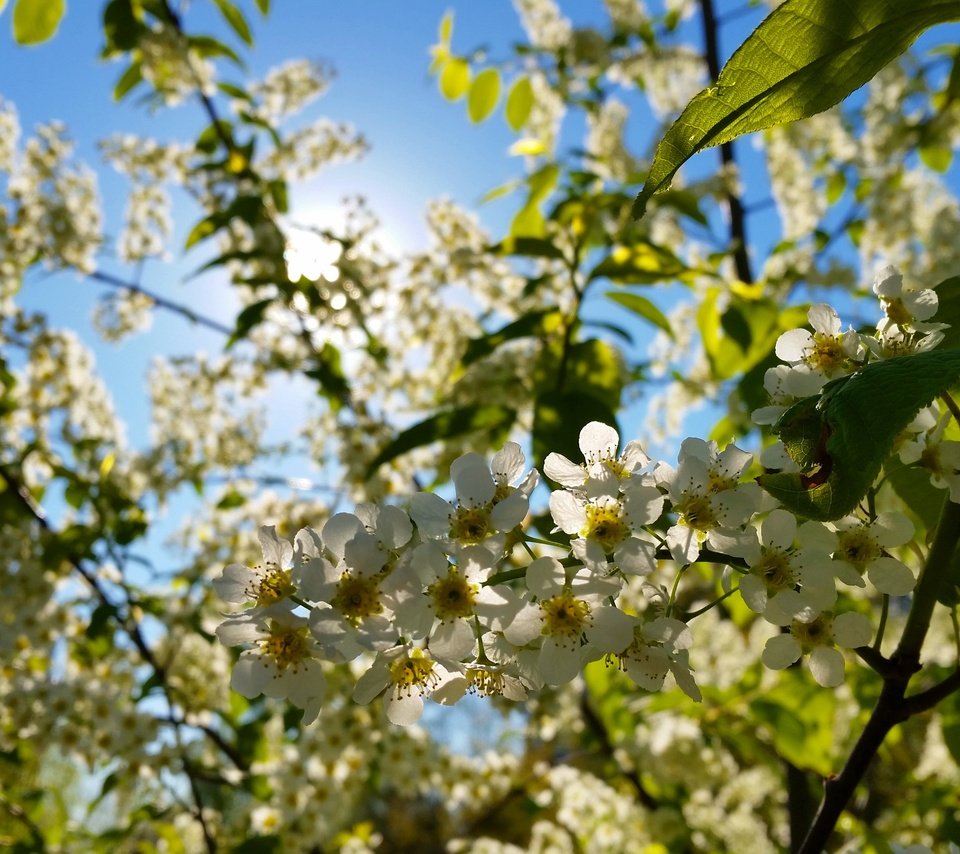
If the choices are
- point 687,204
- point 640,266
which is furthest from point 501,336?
point 687,204

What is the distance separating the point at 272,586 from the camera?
0.96 m

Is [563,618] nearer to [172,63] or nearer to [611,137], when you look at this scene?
[172,63]

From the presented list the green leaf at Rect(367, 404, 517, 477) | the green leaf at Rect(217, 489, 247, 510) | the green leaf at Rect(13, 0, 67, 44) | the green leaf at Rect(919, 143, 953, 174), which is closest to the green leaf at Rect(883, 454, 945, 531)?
the green leaf at Rect(367, 404, 517, 477)

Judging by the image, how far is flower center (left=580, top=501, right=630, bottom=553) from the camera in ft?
2.89

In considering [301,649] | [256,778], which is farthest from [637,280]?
[256,778]

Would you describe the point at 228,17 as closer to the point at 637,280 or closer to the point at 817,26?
the point at 637,280

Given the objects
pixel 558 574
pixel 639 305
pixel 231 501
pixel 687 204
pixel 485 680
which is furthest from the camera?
pixel 231 501

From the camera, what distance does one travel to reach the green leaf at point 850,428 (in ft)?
2.26

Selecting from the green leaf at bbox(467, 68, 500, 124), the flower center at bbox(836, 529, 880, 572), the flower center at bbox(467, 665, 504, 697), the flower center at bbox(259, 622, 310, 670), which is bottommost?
the flower center at bbox(259, 622, 310, 670)

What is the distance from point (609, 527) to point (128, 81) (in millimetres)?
3628

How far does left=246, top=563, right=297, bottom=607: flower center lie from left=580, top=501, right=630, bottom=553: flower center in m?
0.34

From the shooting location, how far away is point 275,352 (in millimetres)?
3486

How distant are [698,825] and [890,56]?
3.62 m

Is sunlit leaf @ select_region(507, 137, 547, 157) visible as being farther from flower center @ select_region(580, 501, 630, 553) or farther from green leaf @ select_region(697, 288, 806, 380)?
flower center @ select_region(580, 501, 630, 553)
